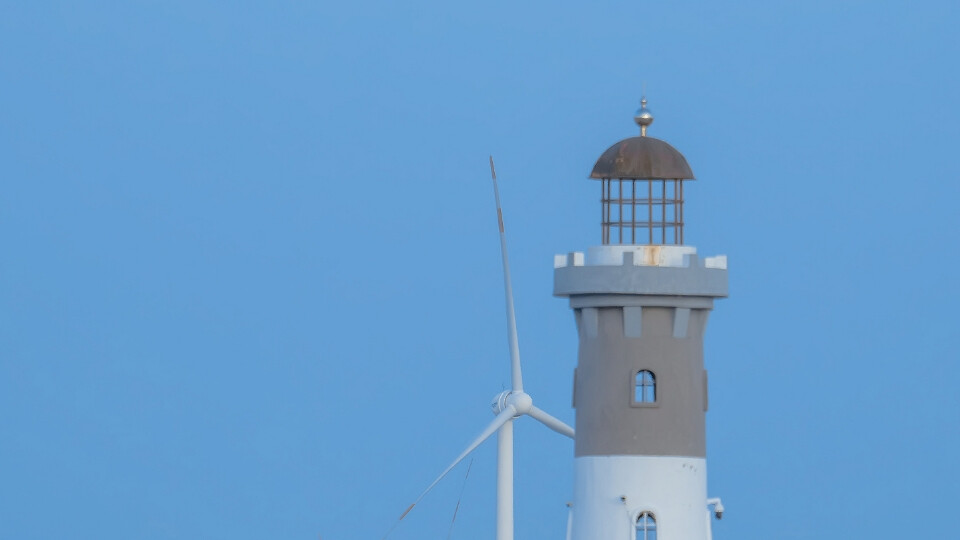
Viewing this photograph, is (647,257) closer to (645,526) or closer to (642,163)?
(642,163)

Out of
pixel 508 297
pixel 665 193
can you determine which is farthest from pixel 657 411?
pixel 508 297

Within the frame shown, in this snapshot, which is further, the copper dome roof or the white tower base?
the copper dome roof

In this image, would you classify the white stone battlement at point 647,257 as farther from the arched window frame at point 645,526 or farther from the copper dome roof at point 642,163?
the arched window frame at point 645,526

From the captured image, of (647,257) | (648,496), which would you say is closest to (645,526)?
(648,496)

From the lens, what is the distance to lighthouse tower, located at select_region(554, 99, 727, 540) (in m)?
42.3

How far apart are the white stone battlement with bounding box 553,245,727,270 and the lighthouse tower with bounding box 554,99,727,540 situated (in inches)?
0.7

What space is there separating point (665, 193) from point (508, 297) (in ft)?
29.1

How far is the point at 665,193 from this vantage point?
43.3 metres

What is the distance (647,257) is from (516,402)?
10.9 m

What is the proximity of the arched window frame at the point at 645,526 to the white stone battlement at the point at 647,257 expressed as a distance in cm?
475

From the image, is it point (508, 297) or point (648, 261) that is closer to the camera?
point (648, 261)

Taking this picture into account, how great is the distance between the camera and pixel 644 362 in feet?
140

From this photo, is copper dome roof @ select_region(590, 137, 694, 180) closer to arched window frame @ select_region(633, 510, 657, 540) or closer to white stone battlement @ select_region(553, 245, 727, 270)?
white stone battlement @ select_region(553, 245, 727, 270)

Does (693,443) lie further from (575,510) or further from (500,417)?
(500,417)
